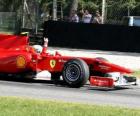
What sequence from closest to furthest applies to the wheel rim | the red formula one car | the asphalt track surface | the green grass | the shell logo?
the green grass < the asphalt track surface < the red formula one car < the wheel rim < the shell logo

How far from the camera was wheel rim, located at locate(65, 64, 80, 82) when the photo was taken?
1421 cm

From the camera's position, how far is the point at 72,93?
43.0ft

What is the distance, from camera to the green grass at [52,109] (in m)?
9.09

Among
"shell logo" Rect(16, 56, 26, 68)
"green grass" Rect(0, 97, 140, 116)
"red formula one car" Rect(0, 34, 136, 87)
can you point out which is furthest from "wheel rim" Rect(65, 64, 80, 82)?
"green grass" Rect(0, 97, 140, 116)

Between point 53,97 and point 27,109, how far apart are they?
2685 mm

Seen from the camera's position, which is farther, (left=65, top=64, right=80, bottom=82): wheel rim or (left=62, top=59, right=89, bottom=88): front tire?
(left=65, top=64, right=80, bottom=82): wheel rim

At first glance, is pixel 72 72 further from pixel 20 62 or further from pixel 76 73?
pixel 20 62

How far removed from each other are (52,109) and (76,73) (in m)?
4.74

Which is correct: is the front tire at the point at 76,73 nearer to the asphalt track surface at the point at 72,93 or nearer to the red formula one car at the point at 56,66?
the red formula one car at the point at 56,66

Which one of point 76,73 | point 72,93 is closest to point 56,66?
point 76,73

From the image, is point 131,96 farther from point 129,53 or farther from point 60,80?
point 129,53

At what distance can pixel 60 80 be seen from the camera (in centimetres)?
1559

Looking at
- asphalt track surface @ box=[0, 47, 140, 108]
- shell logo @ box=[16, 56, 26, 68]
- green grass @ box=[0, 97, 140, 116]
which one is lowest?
asphalt track surface @ box=[0, 47, 140, 108]

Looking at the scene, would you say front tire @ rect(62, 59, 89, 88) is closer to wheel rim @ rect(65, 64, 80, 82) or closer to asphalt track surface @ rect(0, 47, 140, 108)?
wheel rim @ rect(65, 64, 80, 82)
